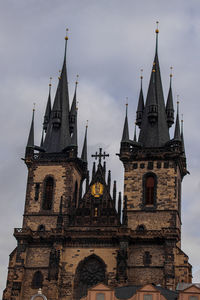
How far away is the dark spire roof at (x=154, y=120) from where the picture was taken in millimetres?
65188

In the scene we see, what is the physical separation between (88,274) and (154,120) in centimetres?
1546

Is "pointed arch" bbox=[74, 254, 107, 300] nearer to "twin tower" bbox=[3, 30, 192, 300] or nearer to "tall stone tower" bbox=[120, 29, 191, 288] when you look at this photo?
"twin tower" bbox=[3, 30, 192, 300]

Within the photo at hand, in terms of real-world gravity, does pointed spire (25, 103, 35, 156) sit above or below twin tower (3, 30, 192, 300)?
above

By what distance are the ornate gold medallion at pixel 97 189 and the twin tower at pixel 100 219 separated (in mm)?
86

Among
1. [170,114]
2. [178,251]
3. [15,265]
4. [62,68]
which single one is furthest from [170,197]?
[62,68]

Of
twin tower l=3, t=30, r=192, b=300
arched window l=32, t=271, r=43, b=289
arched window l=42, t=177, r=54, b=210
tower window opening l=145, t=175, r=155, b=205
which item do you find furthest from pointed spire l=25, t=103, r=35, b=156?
arched window l=32, t=271, r=43, b=289

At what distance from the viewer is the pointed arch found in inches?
2350

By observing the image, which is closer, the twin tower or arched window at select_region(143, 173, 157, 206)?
the twin tower

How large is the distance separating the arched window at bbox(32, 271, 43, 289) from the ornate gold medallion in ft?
27.2

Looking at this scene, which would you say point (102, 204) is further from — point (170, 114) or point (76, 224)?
point (170, 114)

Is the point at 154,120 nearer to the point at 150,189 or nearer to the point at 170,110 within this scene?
the point at 170,110

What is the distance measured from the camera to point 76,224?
62156 millimetres

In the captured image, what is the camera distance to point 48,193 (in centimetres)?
6462

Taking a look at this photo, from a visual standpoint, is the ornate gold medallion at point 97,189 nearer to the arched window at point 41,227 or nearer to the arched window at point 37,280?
the arched window at point 41,227
